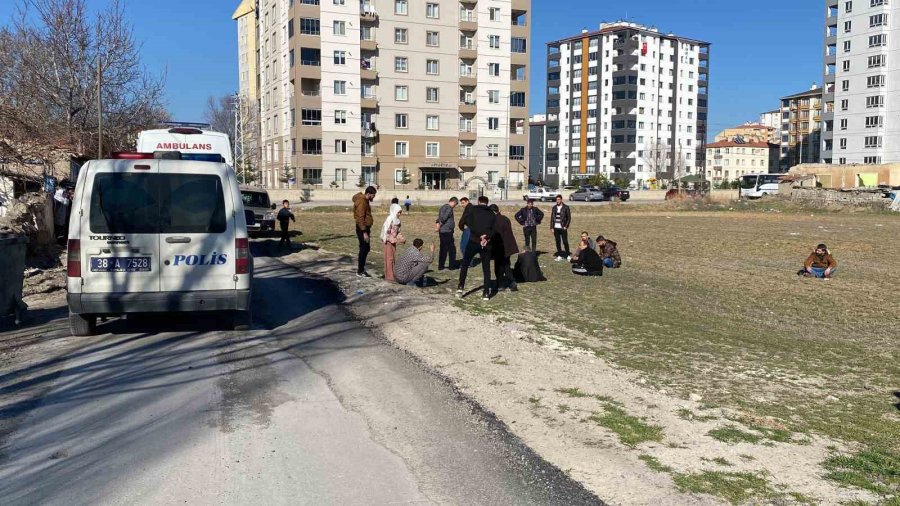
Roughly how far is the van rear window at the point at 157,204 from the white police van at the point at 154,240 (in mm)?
12

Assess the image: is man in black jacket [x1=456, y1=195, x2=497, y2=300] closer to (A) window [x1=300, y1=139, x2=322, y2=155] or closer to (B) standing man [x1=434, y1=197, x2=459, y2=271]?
(B) standing man [x1=434, y1=197, x2=459, y2=271]

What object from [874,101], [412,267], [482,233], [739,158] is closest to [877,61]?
[874,101]

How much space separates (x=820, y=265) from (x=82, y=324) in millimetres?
15485

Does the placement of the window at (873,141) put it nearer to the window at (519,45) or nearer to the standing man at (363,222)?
the window at (519,45)

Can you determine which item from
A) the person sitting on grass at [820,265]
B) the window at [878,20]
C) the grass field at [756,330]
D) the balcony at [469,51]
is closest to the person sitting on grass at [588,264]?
the grass field at [756,330]

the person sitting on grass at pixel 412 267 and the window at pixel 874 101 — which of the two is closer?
the person sitting on grass at pixel 412 267

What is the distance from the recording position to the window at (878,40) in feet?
312

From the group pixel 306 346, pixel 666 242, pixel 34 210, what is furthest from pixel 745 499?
pixel 666 242

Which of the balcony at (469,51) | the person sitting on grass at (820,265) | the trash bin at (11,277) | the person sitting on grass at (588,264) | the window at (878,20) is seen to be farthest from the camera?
the window at (878,20)

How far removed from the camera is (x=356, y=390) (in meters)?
7.38

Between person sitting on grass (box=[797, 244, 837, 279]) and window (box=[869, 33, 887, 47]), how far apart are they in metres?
92.3

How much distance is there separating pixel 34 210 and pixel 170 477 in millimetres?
15653

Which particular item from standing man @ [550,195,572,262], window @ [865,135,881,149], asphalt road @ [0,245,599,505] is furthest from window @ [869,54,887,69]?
asphalt road @ [0,245,599,505]

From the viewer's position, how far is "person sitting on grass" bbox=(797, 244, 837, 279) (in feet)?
58.6
